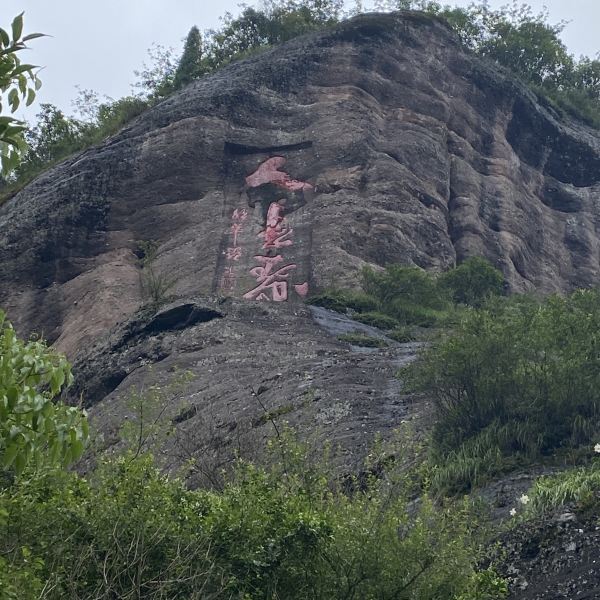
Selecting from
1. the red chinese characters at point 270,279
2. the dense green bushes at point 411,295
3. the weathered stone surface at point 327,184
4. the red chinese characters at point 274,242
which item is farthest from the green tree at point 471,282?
the red chinese characters at point 270,279

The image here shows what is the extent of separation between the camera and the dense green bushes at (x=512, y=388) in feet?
54.2

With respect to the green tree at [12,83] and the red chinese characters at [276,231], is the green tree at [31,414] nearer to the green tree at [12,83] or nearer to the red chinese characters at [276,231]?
the green tree at [12,83]

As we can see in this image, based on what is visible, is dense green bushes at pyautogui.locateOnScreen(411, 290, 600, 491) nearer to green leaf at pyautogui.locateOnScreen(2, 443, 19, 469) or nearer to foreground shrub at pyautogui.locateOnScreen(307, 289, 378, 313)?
green leaf at pyautogui.locateOnScreen(2, 443, 19, 469)

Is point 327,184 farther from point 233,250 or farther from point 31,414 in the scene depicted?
point 31,414

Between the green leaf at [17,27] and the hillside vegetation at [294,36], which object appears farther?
the hillside vegetation at [294,36]

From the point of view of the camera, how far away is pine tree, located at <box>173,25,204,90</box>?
45812mm

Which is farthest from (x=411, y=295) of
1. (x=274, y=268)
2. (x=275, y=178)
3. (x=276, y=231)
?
(x=275, y=178)

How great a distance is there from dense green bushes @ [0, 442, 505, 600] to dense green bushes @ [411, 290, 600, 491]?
5.66 metres

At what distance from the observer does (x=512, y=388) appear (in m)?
17.6

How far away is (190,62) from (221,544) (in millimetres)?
38610

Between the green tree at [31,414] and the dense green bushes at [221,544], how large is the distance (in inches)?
95.6

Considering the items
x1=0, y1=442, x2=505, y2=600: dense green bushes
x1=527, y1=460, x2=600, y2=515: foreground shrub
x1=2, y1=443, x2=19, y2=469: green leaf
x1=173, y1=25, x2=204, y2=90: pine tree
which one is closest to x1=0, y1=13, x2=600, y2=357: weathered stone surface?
x1=173, y1=25, x2=204, y2=90: pine tree

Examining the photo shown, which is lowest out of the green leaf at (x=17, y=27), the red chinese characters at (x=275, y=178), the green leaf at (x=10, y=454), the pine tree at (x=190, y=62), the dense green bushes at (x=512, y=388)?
the dense green bushes at (x=512, y=388)

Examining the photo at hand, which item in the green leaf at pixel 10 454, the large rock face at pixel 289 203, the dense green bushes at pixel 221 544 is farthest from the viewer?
the large rock face at pixel 289 203
